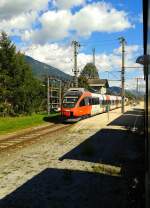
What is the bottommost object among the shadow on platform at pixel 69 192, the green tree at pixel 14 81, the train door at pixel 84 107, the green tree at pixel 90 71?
the shadow on platform at pixel 69 192

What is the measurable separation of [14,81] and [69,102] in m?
6.45

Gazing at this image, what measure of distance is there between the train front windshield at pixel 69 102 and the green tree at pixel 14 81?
5.65 metres

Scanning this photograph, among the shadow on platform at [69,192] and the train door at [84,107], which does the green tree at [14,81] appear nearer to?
the train door at [84,107]

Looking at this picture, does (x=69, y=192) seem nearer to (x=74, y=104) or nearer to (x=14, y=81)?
(x=74, y=104)

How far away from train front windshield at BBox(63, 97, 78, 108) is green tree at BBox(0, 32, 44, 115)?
5650mm

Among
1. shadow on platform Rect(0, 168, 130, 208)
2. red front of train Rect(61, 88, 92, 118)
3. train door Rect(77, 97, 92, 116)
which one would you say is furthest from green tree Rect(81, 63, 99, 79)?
shadow on platform Rect(0, 168, 130, 208)

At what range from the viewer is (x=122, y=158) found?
1543cm

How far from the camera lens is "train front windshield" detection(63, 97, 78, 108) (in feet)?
116

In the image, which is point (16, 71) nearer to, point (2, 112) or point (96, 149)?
point (2, 112)

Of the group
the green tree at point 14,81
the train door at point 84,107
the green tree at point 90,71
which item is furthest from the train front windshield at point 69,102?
the green tree at point 90,71

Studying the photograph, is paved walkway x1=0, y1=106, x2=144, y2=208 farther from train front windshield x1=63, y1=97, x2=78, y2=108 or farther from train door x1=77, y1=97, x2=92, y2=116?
train door x1=77, y1=97, x2=92, y2=116

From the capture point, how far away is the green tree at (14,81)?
38469 mm

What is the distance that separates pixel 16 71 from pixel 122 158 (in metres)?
25.6

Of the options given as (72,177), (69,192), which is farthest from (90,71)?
(69,192)
